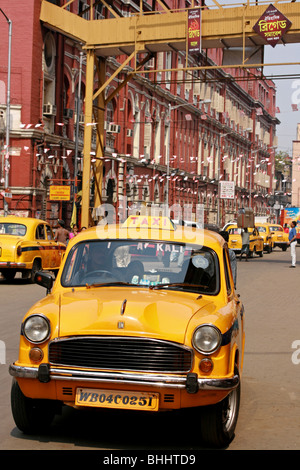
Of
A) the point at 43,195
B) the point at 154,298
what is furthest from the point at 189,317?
the point at 43,195

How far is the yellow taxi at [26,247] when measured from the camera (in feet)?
65.4

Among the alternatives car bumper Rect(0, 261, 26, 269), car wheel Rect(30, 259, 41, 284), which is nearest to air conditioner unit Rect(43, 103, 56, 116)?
car wheel Rect(30, 259, 41, 284)

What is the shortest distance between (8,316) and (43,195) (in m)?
24.8

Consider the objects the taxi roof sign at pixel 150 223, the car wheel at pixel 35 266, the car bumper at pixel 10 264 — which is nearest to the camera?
the taxi roof sign at pixel 150 223

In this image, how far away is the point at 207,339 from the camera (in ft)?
19.0

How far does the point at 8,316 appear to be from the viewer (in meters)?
13.7

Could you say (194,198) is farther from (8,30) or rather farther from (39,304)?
(39,304)

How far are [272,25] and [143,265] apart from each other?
21.5 m

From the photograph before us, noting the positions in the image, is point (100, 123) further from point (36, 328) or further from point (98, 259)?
point (36, 328)

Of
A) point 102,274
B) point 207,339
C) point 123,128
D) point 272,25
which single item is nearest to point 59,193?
point 272,25

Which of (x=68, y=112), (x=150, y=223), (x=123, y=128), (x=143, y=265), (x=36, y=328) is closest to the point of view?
(x=36, y=328)

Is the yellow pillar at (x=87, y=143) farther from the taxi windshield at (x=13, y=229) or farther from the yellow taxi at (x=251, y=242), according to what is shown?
the yellow taxi at (x=251, y=242)

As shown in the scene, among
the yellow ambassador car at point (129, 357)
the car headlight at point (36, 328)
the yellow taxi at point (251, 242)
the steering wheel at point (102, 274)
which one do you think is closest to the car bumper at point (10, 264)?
the steering wheel at point (102, 274)

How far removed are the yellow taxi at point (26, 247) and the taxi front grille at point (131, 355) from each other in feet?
46.1
